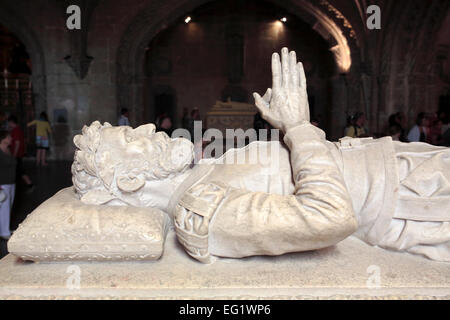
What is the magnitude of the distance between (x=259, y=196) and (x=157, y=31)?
34.3 feet

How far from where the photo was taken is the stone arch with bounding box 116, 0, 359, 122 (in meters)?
11.1

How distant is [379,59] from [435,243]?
383 inches

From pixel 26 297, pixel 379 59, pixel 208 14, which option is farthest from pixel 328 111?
pixel 26 297

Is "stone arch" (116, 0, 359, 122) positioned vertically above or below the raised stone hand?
above

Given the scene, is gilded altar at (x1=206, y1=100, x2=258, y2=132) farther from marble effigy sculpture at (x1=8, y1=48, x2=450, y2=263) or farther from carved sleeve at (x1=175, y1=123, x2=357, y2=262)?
carved sleeve at (x1=175, y1=123, x2=357, y2=262)

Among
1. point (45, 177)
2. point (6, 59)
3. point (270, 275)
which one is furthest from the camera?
point (6, 59)

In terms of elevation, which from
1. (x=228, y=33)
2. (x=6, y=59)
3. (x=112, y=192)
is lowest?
(x=112, y=192)

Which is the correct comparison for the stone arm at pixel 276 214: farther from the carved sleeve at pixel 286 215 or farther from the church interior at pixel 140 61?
the church interior at pixel 140 61

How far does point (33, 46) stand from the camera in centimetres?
1082

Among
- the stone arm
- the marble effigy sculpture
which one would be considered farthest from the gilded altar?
the stone arm

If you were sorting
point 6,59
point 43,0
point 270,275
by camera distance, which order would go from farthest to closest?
point 6,59
point 43,0
point 270,275

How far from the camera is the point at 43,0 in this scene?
34.1 ft

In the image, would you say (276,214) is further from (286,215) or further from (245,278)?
(245,278)
